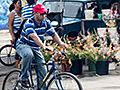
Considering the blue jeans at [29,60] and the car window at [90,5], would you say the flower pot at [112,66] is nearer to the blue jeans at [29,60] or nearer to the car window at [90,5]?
the car window at [90,5]

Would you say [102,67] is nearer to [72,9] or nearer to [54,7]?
[72,9]

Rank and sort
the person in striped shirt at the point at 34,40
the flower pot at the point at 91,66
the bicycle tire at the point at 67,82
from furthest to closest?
the flower pot at the point at 91,66 < the person in striped shirt at the point at 34,40 < the bicycle tire at the point at 67,82

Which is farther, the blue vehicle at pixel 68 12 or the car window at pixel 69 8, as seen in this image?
the car window at pixel 69 8

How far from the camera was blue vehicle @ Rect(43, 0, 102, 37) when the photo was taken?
37.7ft

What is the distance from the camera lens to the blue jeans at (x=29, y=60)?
566cm

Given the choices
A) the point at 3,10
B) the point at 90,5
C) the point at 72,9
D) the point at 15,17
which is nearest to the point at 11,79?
the point at 15,17

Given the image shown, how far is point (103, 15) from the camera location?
410 inches

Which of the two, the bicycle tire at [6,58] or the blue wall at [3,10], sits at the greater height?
the blue wall at [3,10]

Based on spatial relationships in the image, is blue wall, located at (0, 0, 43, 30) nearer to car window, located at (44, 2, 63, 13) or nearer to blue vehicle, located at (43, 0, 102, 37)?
blue vehicle, located at (43, 0, 102, 37)

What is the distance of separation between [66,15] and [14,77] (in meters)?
6.04

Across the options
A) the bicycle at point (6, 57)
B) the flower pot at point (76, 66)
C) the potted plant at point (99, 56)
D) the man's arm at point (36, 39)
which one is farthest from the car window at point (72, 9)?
the man's arm at point (36, 39)

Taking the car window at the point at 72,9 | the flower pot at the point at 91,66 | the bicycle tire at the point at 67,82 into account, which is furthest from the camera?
the car window at the point at 72,9

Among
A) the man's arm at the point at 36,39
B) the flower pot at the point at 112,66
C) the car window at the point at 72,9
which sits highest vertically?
the car window at the point at 72,9

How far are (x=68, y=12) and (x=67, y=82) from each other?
6.69 meters
